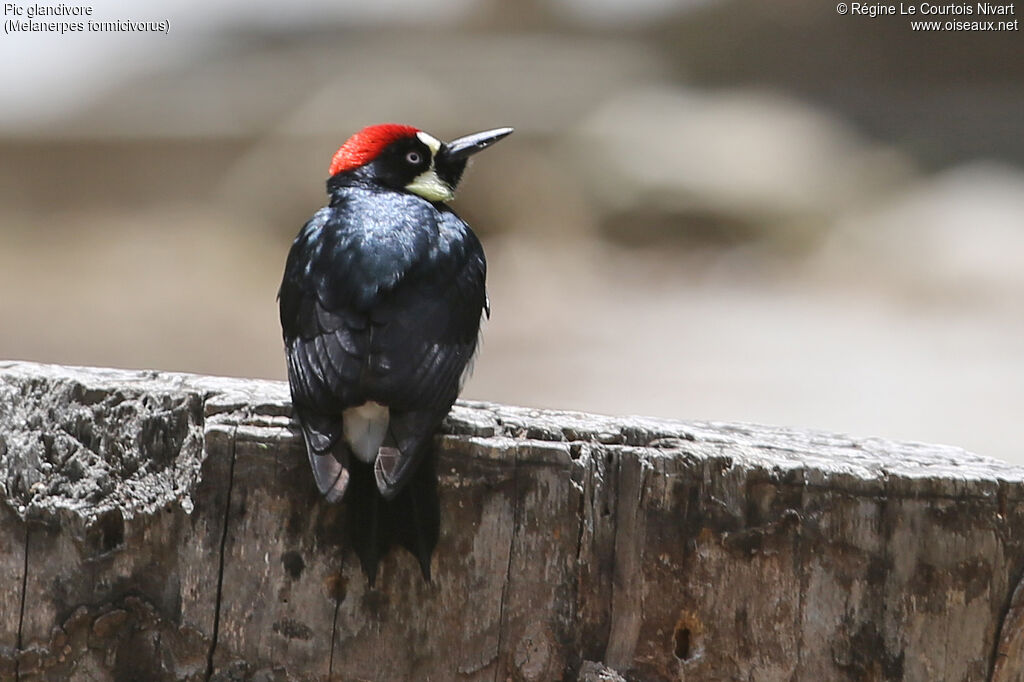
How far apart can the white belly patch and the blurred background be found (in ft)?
19.1

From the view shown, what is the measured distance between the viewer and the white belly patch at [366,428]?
2.44m

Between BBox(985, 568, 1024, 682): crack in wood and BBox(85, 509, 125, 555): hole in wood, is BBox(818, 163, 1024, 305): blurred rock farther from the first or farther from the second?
BBox(85, 509, 125, 555): hole in wood

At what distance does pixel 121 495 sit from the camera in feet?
8.19

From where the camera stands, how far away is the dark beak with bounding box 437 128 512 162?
3537mm

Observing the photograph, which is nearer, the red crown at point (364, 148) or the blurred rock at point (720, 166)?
the red crown at point (364, 148)

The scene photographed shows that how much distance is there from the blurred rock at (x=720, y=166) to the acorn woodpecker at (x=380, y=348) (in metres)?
9.20

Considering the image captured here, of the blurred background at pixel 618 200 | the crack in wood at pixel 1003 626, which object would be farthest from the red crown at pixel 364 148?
the blurred background at pixel 618 200

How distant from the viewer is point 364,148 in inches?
136

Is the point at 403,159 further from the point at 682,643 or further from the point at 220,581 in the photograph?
the point at 682,643

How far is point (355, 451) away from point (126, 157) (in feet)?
42.3

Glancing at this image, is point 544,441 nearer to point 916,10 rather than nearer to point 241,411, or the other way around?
point 241,411

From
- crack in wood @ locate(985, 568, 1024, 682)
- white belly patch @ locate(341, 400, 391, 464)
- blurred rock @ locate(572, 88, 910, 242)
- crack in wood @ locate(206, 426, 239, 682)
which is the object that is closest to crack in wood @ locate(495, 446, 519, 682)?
white belly patch @ locate(341, 400, 391, 464)

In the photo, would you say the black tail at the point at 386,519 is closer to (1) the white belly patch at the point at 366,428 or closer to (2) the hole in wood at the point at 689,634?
(1) the white belly patch at the point at 366,428

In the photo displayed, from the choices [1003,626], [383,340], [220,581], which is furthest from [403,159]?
[1003,626]
